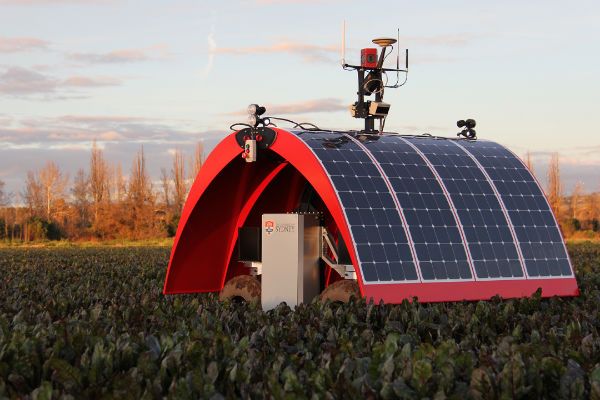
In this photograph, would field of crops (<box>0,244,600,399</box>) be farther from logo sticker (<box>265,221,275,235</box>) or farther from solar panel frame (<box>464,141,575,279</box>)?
solar panel frame (<box>464,141,575,279</box>)

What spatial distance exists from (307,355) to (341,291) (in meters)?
5.10

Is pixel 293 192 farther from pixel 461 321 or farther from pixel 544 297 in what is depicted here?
pixel 461 321

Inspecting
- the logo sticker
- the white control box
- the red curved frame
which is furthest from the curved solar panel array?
the logo sticker

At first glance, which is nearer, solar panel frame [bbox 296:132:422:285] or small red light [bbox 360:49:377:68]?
solar panel frame [bbox 296:132:422:285]

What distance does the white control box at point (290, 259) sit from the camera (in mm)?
14031

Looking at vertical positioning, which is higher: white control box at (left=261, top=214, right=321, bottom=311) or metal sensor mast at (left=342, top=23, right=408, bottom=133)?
metal sensor mast at (left=342, top=23, right=408, bottom=133)

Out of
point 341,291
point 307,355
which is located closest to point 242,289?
point 341,291

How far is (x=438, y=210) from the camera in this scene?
45.9 feet

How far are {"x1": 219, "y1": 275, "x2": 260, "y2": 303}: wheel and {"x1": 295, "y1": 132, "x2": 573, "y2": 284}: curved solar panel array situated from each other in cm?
267

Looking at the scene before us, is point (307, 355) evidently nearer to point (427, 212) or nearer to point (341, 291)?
point (341, 291)

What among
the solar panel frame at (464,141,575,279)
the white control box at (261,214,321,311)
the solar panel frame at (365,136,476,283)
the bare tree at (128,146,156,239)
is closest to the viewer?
the solar panel frame at (365,136,476,283)

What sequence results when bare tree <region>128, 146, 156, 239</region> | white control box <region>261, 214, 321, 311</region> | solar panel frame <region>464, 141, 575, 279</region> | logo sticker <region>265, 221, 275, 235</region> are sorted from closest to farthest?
white control box <region>261, 214, 321, 311</region> < logo sticker <region>265, 221, 275, 235</region> < solar panel frame <region>464, 141, 575, 279</region> < bare tree <region>128, 146, 156, 239</region>

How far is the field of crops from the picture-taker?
675cm

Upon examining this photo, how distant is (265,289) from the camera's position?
47.6 feet
